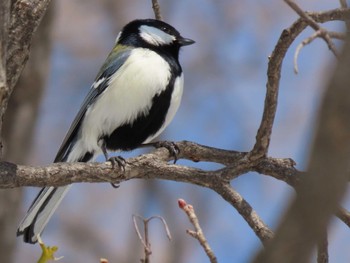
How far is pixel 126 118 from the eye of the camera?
3113 millimetres

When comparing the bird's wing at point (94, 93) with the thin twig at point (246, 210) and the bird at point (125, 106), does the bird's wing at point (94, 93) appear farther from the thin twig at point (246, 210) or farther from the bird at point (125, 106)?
the thin twig at point (246, 210)

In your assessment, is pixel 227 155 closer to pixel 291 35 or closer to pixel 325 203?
pixel 291 35

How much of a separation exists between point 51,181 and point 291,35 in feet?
2.67

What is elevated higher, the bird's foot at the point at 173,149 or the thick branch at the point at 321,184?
the thick branch at the point at 321,184

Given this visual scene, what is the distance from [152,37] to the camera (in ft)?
11.4

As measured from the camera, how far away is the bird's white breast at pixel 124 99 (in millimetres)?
3094

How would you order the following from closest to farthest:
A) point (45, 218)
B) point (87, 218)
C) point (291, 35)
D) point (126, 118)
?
point (291, 35), point (45, 218), point (126, 118), point (87, 218)

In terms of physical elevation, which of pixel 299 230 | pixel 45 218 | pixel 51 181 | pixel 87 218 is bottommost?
pixel 87 218

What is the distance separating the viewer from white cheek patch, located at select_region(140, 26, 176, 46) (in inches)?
136

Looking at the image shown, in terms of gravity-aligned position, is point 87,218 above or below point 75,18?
below

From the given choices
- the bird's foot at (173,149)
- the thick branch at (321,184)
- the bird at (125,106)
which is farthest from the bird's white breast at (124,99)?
A: the thick branch at (321,184)

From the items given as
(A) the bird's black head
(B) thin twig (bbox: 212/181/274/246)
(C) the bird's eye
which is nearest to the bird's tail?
(B) thin twig (bbox: 212/181/274/246)

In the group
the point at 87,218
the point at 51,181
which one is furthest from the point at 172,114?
the point at 87,218

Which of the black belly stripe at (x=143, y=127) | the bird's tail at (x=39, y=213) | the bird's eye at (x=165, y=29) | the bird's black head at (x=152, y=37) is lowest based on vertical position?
the bird's tail at (x=39, y=213)
